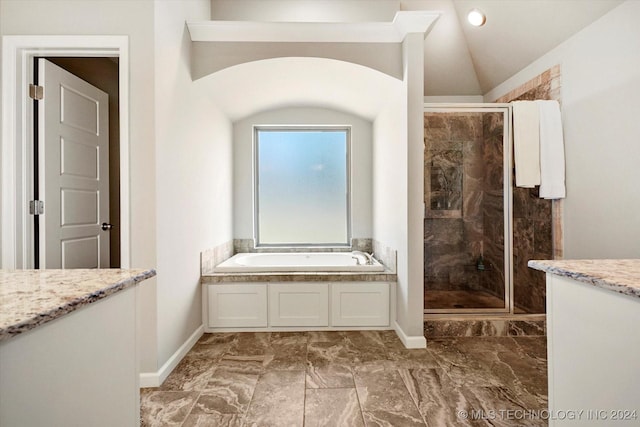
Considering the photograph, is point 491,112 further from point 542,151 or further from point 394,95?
point 394,95

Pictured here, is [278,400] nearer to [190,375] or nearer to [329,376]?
[329,376]

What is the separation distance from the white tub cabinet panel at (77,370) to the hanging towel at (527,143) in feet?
9.51

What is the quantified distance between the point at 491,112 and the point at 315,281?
2.15 metres

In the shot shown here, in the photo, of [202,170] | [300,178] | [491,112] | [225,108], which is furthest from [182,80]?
[491,112]

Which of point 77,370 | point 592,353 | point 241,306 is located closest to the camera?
point 77,370

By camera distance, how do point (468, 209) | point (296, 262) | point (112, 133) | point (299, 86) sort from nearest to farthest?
point (112, 133)
point (299, 86)
point (468, 209)
point (296, 262)

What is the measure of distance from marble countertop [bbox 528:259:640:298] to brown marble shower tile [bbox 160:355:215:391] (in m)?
1.97

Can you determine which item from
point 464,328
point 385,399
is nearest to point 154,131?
point 385,399

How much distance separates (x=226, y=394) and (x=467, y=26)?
3865 mm

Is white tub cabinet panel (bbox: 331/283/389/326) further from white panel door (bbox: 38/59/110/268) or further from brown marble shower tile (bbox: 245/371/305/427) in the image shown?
white panel door (bbox: 38/59/110/268)

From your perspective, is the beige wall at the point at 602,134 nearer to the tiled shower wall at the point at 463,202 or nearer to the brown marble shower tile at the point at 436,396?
the tiled shower wall at the point at 463,202

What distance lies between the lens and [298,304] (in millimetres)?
2836

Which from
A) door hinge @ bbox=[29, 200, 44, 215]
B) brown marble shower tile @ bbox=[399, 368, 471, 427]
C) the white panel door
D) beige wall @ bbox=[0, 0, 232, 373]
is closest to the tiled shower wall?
brown marble shower tile @ bbox=[399, 368, 471, 427]

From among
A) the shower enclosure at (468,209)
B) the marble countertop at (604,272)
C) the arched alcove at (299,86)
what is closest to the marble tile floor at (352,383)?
the shower enclosure at (468,209)
